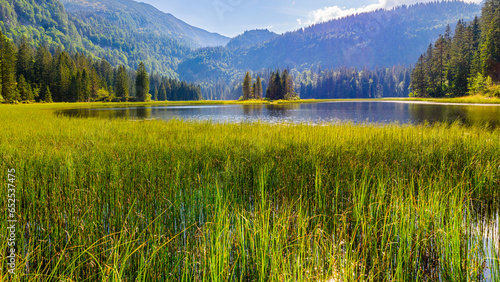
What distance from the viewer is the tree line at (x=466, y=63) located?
166 feet

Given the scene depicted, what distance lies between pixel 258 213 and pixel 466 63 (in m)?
76.3

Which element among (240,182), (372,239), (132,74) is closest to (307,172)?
(240,182)

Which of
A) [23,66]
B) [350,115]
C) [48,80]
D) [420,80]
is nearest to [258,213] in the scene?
[350,115]

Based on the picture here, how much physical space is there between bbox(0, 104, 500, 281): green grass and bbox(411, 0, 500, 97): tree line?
5590 centimetres

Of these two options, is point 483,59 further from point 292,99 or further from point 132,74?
point 132,74

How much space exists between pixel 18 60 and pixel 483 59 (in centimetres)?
11372

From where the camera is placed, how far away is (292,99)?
96.5m

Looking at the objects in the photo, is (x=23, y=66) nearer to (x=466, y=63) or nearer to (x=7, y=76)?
(x=7, y=76)

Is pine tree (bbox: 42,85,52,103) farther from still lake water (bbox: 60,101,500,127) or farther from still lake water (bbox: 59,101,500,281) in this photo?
still lake water (bbox: 59,101,500,281)

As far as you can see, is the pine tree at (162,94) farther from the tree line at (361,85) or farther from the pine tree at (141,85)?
the tree line at (361,85)

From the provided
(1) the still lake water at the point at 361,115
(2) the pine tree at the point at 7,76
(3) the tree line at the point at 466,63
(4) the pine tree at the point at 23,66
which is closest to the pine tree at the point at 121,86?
(4) the pine tree at the point at 23,66

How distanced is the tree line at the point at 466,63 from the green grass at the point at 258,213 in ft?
183

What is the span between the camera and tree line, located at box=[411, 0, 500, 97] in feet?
166

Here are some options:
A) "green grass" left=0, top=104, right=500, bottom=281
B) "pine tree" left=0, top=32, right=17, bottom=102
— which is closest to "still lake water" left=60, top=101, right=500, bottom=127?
"green grass" left=0, top=104, right=500, bottom=281
